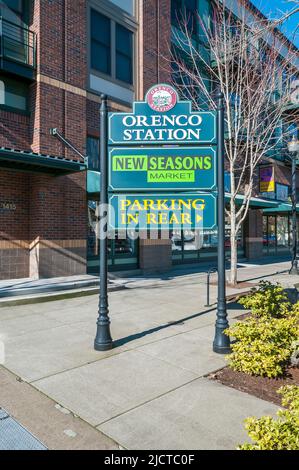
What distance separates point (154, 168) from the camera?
6.32 metres

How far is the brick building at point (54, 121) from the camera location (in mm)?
11203

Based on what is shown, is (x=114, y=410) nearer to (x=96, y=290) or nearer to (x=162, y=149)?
(x=162, y=149)

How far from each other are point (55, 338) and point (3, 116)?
Answer: 825cm

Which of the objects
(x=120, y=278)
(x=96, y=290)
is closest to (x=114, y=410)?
(x=96, y=290)

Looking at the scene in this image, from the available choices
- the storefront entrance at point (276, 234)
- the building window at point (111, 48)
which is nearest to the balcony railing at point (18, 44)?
the building window at point (111, 48)

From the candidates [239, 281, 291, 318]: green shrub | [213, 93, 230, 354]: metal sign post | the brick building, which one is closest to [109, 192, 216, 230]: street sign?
[213, 93, 230, 354]: metal sign post

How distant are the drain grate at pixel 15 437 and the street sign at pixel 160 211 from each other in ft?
12.0

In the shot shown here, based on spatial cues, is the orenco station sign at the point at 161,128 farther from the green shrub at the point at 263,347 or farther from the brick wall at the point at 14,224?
the brick wall at the point at 14,224

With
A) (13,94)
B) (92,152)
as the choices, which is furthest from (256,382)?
(13,94)

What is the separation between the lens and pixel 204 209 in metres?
6.24

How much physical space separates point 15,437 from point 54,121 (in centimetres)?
1073

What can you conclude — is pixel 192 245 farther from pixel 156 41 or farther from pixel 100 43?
pixel 100 43

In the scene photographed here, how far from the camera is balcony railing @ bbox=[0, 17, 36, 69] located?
11164 millimetres

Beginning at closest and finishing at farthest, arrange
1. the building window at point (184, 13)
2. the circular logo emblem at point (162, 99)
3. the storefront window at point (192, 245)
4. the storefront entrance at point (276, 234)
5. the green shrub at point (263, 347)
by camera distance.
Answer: the green shrub at point (263, 347), the circular logo emblem at point (162, 99), the building window at point (184, 13), the storefront window at point (192, 245), the storefront entrance at point (276, 234)
